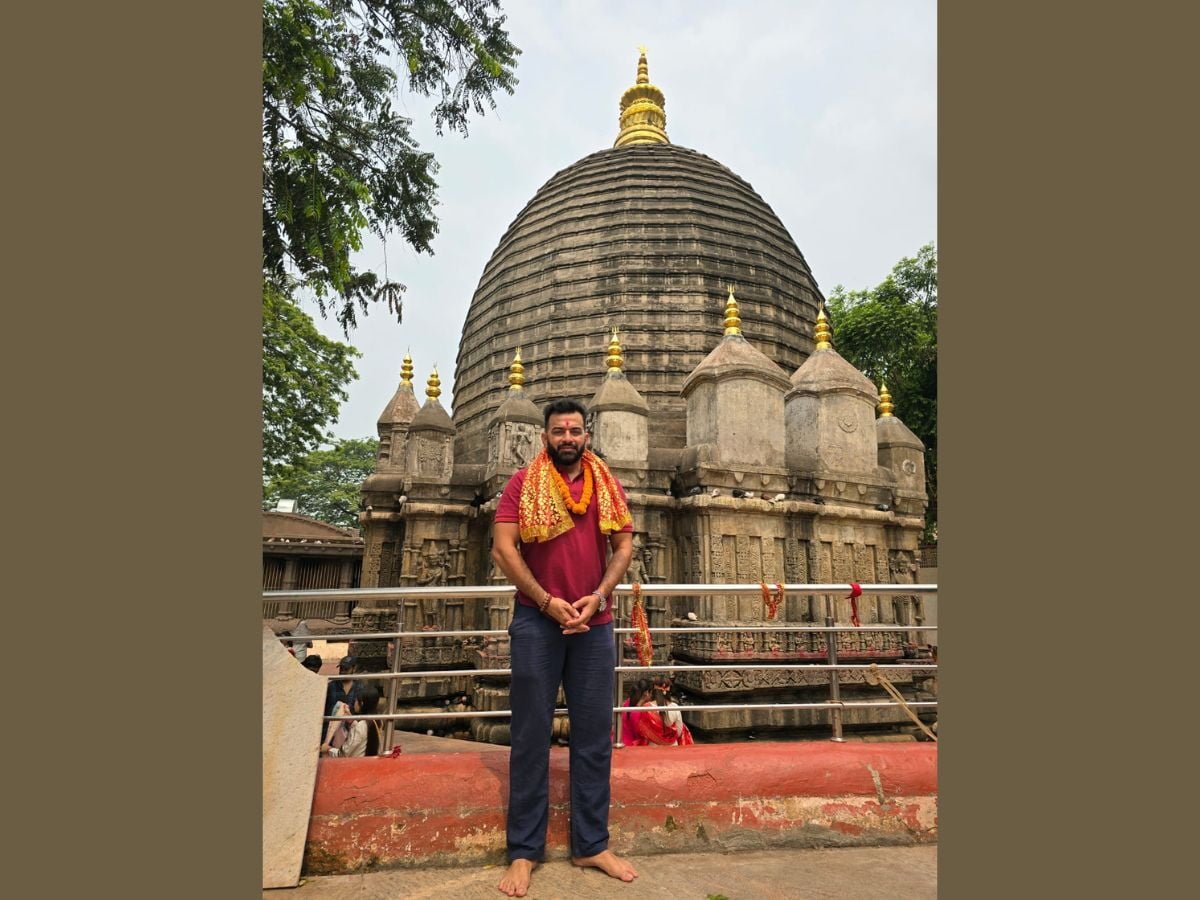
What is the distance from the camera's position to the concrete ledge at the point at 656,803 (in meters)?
2.87

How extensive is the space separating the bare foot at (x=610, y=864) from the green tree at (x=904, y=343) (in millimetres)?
18897

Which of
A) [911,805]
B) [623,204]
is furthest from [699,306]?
[911,805]

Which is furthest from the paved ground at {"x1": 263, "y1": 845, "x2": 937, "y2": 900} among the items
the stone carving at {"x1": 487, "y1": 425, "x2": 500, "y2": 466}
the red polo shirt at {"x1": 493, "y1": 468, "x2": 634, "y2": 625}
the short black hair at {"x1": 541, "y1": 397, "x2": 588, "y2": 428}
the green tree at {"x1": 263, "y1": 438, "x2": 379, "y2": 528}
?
the green tree at {"x1": 263, "y1": 438, "x2": 379, "y2": 528}

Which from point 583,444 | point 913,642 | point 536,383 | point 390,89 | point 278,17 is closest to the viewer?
point 583,444

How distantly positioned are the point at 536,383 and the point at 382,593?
11308 mm

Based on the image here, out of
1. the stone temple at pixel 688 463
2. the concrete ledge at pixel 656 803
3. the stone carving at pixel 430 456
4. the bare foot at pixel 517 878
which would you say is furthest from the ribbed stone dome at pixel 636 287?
the bare foot at pixel 517 878

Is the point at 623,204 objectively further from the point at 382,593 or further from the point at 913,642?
the point at 382,593

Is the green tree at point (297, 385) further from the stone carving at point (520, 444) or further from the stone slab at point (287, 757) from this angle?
the stone slab at point (287, 757)

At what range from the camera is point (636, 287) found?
14.9 meters

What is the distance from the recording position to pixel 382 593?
362 cm

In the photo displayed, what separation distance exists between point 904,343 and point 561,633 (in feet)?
68.6

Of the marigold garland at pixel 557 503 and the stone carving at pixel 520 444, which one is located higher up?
the stone carving at pixel 520 444

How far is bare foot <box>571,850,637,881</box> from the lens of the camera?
2691mm

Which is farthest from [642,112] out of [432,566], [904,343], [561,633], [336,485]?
[336,485]
